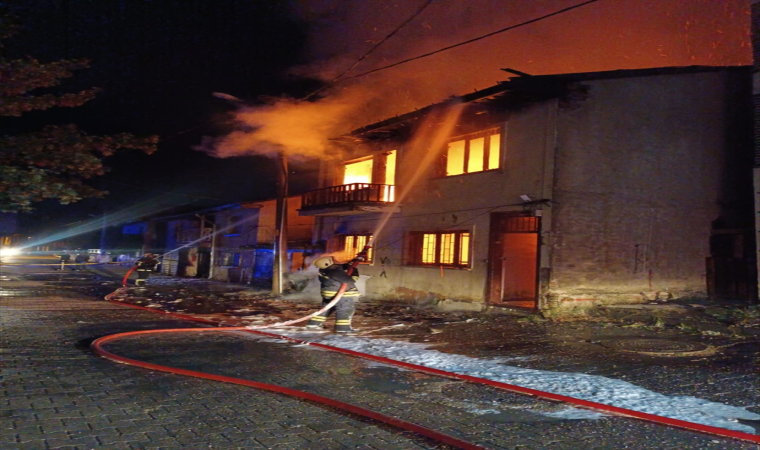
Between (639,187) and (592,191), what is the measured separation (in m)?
1.53

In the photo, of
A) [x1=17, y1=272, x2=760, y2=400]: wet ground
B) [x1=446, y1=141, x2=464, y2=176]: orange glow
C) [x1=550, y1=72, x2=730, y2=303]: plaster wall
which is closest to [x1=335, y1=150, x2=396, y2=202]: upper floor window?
[x1=446, y1=141, x2=464, y2=176]: orange glow

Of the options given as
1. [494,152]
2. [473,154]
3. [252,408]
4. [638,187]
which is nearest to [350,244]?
[473,154]

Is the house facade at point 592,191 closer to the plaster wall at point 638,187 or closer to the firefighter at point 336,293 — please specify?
the plaster wall at point 638,187

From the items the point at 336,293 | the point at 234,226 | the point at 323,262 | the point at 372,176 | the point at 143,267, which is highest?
the point at 372,176

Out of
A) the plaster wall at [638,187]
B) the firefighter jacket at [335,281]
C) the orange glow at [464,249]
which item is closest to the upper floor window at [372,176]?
the orange glow at [464,249]

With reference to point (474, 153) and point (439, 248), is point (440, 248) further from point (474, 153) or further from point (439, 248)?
point (474, 153)

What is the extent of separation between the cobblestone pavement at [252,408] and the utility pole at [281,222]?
996 centimetres

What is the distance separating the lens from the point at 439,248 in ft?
53.1

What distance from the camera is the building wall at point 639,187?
13.1 meters

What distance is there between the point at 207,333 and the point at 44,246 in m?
76.9

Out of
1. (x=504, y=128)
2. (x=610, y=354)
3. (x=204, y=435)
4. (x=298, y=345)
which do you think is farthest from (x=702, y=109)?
(x=204, y=435)

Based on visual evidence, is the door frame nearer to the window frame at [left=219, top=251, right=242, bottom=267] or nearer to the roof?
the roof

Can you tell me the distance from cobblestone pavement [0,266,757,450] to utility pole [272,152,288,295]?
9965 millimetres

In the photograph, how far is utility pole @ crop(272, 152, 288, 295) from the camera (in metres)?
17.5
